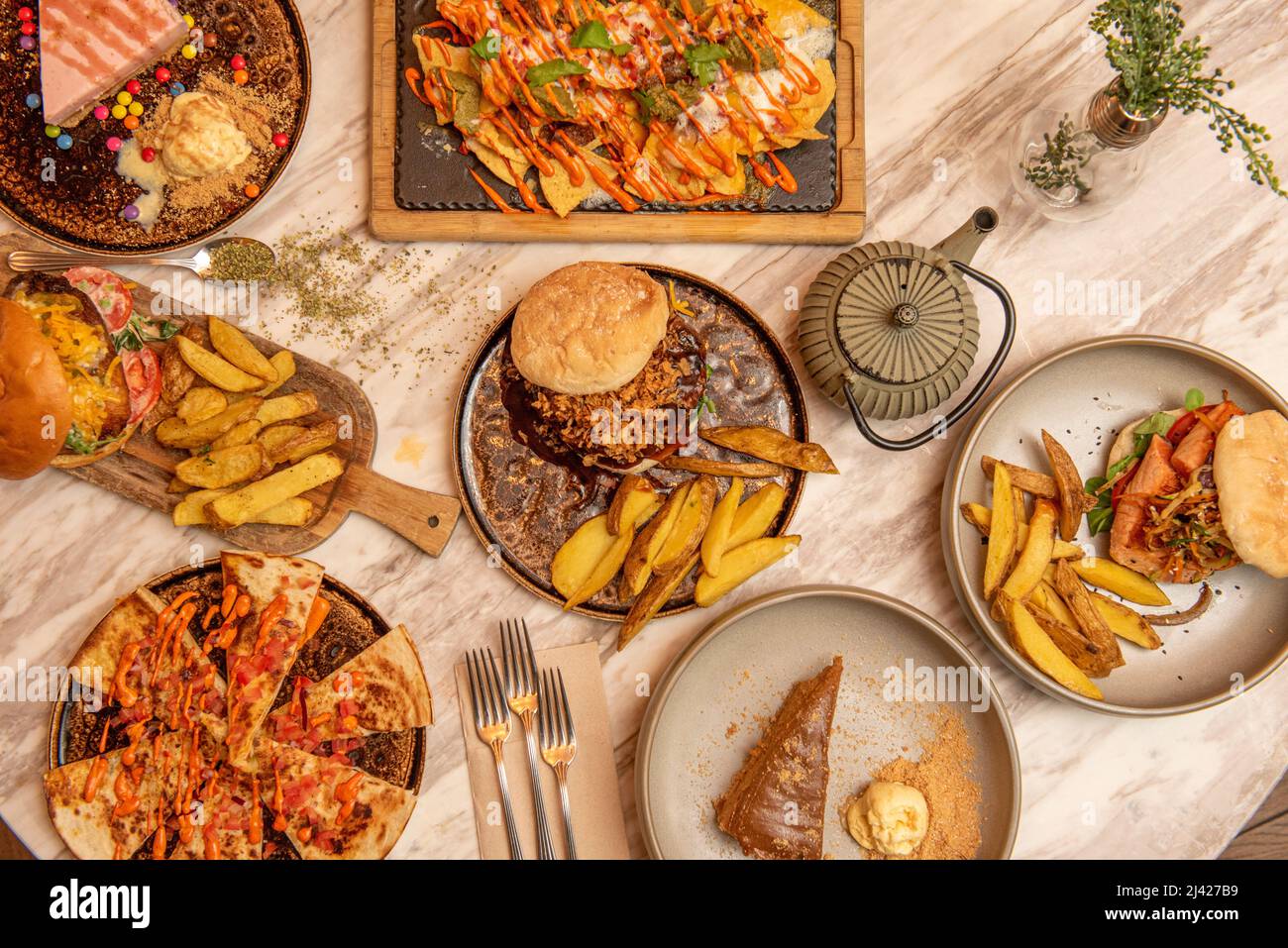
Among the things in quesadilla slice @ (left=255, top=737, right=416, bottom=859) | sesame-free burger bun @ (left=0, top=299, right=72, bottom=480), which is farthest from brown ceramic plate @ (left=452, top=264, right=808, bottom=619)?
sesame-free burger bun @ (left=0, top=299, right=72, bottom=480)

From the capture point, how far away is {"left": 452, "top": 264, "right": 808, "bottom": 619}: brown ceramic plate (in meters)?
2.50

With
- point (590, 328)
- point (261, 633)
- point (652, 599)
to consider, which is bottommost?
point (261, 633)

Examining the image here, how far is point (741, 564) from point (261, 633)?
1.34 meters

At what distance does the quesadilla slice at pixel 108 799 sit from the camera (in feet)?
7.90

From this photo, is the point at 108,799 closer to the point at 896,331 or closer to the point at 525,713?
the point at 525,713

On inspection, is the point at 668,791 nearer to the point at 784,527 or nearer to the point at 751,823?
the point at 751,823

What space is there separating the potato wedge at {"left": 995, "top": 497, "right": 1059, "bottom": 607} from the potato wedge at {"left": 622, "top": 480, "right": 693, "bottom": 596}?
90 centimetres

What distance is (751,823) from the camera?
231 centimetres

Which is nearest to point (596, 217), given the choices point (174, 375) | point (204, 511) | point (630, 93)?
point (630, 93)

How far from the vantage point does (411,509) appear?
2.53m

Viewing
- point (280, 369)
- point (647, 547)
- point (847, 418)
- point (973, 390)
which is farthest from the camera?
point (847, 418)

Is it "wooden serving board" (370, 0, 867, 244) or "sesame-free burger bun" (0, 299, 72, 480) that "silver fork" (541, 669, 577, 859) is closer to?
"wooden serving board" (370, 0, 867, 244)

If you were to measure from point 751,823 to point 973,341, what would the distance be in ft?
4.56

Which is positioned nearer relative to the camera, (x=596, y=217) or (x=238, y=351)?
(x=238, y=351)
